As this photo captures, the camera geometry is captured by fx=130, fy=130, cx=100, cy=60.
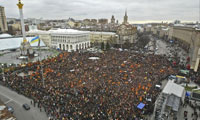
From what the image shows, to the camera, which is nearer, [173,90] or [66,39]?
[173,90]

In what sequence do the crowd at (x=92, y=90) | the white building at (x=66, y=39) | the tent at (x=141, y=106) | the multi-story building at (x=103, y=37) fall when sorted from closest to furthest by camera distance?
the crowd at (x=92, y=90)
the tent at (x=141, y=106)
the white building at (x=66, y=39)
the multi-story building at (x=103, y=37)

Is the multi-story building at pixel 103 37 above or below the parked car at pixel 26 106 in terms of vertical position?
above

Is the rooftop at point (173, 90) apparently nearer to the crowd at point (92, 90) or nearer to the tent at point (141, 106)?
the crowd at point (92, 90)

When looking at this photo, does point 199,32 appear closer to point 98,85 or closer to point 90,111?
point 98,85

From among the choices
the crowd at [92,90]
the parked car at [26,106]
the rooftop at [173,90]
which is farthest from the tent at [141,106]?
the parked car at [26,106]

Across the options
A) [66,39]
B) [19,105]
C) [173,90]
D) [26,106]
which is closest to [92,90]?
[26,106]

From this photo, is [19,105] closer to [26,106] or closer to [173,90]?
[26,106]

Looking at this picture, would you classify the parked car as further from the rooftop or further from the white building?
the white building
